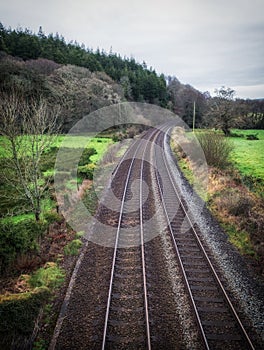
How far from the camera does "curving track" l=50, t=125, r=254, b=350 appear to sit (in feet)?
20.6

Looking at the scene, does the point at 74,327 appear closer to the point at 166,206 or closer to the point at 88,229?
the point at 88,229

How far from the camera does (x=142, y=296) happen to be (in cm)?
759

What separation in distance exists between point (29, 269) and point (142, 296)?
14.3ft

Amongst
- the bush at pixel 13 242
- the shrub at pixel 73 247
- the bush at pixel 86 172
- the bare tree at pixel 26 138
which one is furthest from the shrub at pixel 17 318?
the bush at pixel 86 172

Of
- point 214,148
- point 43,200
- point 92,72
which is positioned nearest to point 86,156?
point 43,200

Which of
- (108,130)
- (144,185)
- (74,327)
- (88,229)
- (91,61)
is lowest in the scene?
(74,327)

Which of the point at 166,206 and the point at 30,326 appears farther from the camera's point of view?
the point at 166,206

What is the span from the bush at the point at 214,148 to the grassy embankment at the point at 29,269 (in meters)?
13.8

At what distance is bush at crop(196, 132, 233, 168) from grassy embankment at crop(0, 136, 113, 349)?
1378 cm

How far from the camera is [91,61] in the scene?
66438 millimetres

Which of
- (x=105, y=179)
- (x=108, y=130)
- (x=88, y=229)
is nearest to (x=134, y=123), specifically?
(x=108, y=130)

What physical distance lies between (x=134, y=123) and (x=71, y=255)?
149 ft

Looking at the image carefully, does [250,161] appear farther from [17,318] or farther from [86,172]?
[17,318]

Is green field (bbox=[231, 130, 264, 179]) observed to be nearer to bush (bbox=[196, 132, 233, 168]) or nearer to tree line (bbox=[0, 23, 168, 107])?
bush (bbox=[196, 132, 233, 168])
